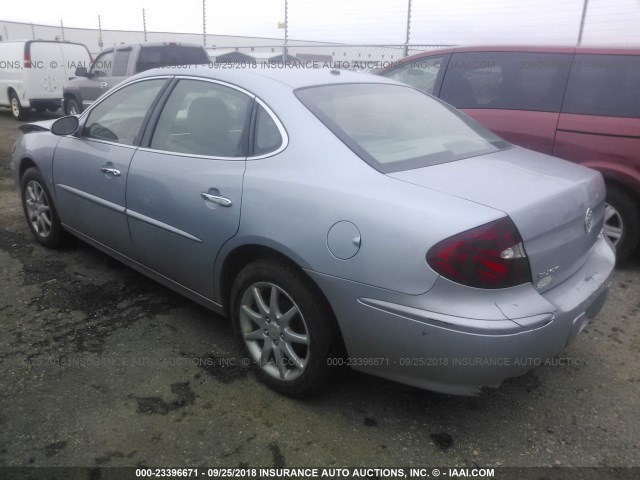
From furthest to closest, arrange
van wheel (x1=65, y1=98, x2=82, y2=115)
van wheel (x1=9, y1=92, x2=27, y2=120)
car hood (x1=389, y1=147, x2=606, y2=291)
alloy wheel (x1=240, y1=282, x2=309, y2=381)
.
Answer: van wheel (x1=9, y1=92, x2=27, y2=120) < van wheel (x1=65, y1=98, x2=82, y2=115) < alloy wheel (x1=240, y1=282, x2=309, y2=381) < car hood (x1=389, y1=147, x2=606, y2=291)

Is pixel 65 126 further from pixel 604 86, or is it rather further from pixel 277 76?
pixel 604 86

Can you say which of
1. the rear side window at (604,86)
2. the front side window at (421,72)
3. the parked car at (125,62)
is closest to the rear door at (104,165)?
the front side window at (421,72)

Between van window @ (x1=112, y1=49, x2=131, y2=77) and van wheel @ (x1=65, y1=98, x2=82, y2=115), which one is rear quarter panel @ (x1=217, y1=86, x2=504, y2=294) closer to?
van window @ (x1=112, y1=49, x2=131, y2=77)

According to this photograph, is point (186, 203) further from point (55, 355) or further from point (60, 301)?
point (60, 301)

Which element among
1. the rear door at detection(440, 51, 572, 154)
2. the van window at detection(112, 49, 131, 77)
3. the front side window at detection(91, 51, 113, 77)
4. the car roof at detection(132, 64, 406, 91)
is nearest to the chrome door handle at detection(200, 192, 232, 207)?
the car roof at detection(132, 64, 406, 91)

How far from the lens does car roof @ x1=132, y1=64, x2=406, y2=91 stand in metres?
2.87

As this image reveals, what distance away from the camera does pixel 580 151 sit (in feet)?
13.7

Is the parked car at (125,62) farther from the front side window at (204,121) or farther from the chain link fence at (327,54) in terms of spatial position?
the front side window at (204,121)

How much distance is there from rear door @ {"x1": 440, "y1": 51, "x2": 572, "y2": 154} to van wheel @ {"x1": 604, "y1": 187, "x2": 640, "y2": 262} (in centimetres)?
62

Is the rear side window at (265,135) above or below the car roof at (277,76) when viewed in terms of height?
below

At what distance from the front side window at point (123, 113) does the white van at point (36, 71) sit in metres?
10.1

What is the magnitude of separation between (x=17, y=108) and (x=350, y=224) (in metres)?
13.2

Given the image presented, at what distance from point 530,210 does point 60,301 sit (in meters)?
2.98

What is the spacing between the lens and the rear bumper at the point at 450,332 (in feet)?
6.63
